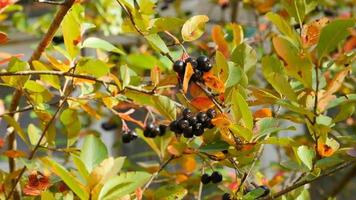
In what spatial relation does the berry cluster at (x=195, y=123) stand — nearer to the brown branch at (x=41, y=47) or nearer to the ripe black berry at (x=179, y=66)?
the ripe black berry at (x=179, y=66)

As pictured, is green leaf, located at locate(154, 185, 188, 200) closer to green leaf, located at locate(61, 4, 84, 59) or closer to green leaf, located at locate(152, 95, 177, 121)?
green leaf, located at locate(152, 95, 177, 121)

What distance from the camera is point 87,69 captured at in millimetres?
1044

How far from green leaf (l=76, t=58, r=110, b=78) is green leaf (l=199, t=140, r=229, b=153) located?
8.5 inches

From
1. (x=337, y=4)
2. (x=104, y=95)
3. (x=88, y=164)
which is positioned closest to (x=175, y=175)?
(x=104, y=95)

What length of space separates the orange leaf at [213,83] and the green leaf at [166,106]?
0.36 ft

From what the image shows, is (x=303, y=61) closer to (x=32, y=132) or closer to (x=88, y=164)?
(x=88, y=164)

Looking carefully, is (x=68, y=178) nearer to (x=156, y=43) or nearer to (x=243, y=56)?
(x=156, y=43)

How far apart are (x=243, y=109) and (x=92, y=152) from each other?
10.6 inches

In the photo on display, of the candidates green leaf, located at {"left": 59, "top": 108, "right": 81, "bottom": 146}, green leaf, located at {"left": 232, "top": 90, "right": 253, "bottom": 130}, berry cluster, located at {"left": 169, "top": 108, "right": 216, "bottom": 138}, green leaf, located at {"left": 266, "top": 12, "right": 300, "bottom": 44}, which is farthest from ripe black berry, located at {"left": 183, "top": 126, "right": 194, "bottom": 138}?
green leaf, located at {"left": 59, "top": 108, "right": 81, "bottom": 146}

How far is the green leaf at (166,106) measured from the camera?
104 centimetres

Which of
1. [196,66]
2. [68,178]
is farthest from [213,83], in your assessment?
[68,178]

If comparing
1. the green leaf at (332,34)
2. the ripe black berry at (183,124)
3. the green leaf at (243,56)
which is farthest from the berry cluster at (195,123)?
the green leaf at (332,34)

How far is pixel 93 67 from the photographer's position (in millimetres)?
1038

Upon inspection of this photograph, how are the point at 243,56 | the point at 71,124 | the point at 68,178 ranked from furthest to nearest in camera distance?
the point at 71,124 → the point at 243,56 → the point at 68,178
